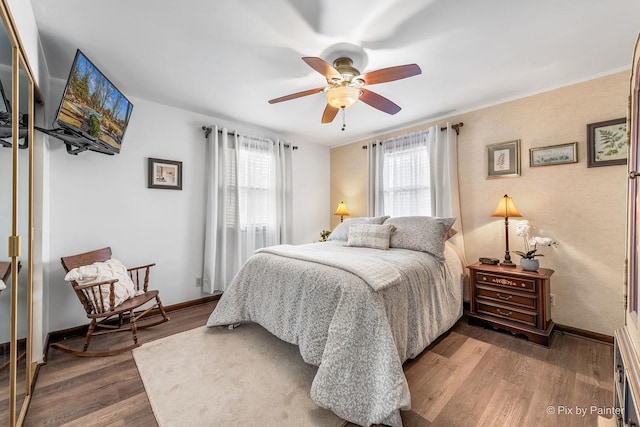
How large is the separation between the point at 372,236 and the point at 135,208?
2.66m

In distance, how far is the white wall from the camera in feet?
8.07

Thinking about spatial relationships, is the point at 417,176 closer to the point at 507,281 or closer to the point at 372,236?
the point at 372,236

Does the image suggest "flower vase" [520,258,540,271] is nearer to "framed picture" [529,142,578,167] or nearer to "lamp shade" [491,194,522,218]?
"lamp shade" [491,194,522,218]

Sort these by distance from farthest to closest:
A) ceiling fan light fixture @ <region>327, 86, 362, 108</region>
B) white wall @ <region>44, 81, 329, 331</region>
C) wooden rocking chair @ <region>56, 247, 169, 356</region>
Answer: white wall @ <region>44, 81, 329, 331</region> → wooden rocking chair @ <region>56, 247, 169, 356</region> → ceiling fan light fixture @ <region>327, 86, 362, 108</region>

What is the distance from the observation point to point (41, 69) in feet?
6.70

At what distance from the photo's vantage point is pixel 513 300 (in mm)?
2459

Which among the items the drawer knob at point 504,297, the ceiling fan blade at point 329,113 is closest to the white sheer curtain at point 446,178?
the drawer knob at point 504,297

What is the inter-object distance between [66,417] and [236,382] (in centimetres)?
93

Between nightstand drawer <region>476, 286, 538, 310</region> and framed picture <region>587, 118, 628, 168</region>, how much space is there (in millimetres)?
1362

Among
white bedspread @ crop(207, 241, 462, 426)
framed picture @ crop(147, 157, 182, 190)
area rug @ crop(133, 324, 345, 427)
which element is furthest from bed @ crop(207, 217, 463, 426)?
framed picture @ crop(147, 157, 182, 190)

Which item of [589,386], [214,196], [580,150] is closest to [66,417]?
[214,196]

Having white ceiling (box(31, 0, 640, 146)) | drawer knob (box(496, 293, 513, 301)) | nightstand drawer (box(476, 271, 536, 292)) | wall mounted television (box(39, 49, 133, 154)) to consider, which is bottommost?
drawer knob (box(496, 293, 513, 301))

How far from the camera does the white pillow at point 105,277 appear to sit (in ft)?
6.97

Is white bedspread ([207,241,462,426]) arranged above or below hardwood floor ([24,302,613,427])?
above
